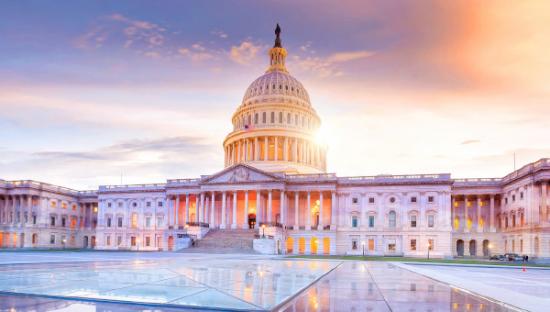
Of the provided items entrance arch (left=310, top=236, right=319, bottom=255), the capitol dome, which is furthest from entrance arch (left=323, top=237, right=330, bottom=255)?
the capitol dome

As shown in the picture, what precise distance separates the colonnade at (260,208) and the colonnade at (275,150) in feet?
59.0

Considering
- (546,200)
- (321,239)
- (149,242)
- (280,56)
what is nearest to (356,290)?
(546,200)

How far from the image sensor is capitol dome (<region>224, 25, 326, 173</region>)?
112250mm

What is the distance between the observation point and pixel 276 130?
4419 inches

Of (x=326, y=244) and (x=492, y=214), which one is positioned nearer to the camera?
(x=326, y=244)

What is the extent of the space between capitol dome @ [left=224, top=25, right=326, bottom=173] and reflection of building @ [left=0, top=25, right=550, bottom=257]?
0.40 m

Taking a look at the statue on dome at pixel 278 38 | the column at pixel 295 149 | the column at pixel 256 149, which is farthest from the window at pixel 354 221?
the statue on dome at pixel 278 38

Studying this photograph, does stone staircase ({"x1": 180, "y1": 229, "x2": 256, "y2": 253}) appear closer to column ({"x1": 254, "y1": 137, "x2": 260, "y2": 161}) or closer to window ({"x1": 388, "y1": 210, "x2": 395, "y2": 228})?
window ({"x1": 388, "y1": 210, "x2": 395, "y2": 228})

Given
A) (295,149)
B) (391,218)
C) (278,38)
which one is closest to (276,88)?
(295,149)

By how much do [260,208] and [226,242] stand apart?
48.1 feet

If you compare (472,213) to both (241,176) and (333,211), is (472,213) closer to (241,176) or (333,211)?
(333,211)

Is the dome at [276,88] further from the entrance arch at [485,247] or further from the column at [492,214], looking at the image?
the entrance arch at [485,247]

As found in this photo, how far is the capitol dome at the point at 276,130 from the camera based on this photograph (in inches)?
4419

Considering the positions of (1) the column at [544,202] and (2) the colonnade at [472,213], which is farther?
(2) the colonnade at [472,213]
